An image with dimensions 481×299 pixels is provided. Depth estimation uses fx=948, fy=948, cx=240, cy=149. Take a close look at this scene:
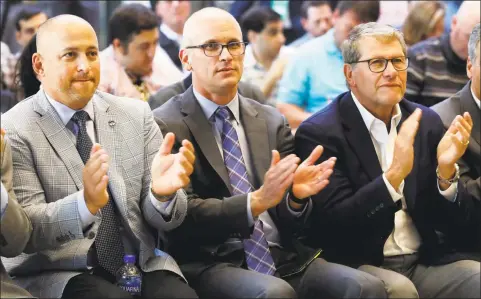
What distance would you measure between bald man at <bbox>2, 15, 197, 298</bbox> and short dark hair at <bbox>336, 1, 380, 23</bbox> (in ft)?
7.93

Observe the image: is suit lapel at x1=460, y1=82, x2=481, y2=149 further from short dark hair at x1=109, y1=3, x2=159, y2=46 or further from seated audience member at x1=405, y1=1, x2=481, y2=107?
short dark hair at x1=109, y1=3, x2=159, y2=46

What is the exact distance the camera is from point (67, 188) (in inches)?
136

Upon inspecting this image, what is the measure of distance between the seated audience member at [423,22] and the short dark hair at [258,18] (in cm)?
94

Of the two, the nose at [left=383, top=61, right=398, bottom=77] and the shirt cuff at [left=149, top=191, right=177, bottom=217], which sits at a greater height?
the nose at [left=383, top=61, right=398, bottom=77]

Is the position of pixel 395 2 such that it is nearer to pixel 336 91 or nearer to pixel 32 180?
pixel 336 91

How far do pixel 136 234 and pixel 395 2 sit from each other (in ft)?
14.0

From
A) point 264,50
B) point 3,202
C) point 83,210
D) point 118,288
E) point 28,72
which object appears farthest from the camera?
point 264,50

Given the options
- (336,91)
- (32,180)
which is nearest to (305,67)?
(336,91)

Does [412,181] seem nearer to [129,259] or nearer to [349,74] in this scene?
[349,74]

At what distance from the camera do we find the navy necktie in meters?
3.52

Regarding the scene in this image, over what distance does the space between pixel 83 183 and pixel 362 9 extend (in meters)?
3.01

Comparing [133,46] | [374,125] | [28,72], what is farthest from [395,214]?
[133,46]

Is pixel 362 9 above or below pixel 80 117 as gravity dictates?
above

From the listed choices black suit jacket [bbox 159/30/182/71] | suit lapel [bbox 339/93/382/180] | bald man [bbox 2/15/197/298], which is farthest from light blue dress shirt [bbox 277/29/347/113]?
bald man [bbox 2/15/197/298]
